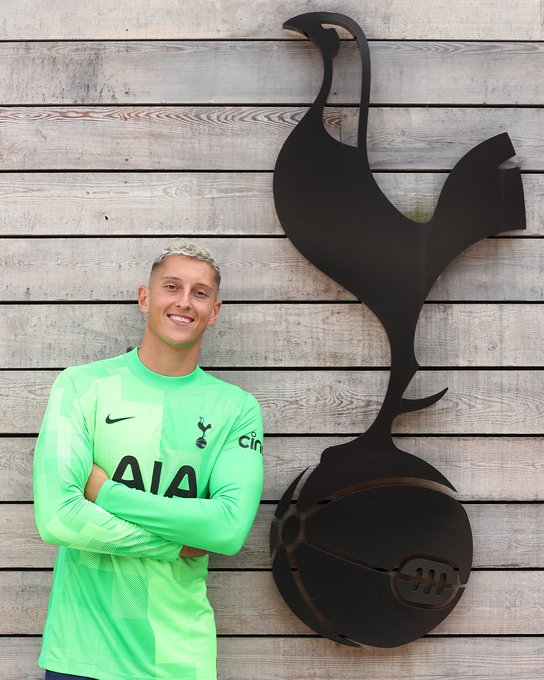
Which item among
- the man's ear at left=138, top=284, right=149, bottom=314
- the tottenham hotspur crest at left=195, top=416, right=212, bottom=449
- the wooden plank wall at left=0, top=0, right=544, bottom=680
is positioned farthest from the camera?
the wooden plank wall at left=0, top=0, right=544, bottom=680

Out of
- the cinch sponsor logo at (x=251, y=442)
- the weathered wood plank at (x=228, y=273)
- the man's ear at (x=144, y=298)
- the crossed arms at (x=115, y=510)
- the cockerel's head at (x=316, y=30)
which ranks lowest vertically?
the crossed arms at (x=115, y=510)

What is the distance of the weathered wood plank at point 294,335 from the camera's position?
2.57 m

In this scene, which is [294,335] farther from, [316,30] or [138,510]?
[316,30]

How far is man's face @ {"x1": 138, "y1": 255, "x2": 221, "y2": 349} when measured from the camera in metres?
2.17

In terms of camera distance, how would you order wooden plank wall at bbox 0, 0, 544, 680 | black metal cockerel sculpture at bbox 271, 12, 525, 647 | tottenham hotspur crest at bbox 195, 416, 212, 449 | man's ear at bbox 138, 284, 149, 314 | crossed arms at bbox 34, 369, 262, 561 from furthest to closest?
wooden plank wall at bbox 0, 0, 544, 680 → black metal cockerel sculpture at bbox 271, 12, 525, 647 → man's ear at bbox 138, 284, 149, 314 → tottenham hotspur crest at bbox 195, 416, 212, 449 → crossed arms at bbox 34, 369, 262, 561

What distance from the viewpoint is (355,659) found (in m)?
2.52

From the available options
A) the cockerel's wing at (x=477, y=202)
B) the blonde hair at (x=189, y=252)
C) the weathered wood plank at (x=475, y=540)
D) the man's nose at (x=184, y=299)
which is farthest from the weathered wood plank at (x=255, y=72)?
the weathered wood plank at (x=475, y=540)

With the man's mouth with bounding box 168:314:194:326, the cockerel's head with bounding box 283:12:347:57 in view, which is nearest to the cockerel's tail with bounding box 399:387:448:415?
the man's mouth with bounding box 168:314:194:326

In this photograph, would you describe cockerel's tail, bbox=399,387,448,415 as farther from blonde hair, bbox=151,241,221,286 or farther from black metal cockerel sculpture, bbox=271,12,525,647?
blonde hair, bbox=151,241,221,286

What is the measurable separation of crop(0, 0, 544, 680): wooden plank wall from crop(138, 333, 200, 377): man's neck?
0.34m

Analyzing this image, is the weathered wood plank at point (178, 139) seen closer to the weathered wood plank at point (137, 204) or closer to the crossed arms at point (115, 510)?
the weathered wood plank at point (137, 204)

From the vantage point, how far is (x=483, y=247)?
2658 mm

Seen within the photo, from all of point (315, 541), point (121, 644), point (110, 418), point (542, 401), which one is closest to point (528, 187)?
point (542, 401)

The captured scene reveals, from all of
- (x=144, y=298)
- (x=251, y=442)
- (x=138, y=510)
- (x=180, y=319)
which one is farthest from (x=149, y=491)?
(x=144, y=298)
